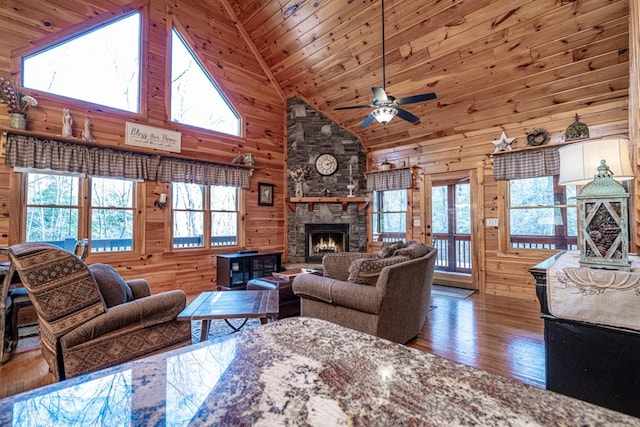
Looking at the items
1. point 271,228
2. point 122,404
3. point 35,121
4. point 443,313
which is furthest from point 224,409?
point 271,228

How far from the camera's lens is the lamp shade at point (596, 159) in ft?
6.25

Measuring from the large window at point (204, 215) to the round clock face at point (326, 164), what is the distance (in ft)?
5.56

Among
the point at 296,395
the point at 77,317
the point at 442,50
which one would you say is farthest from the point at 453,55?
the point at 77,317

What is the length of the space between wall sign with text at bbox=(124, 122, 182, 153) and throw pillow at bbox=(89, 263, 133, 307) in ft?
8.92

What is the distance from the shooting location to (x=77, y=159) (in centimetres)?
395

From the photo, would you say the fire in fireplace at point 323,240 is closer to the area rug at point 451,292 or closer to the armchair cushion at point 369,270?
the area rug at point 451,292

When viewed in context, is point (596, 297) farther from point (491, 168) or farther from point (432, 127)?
point (432, 127)

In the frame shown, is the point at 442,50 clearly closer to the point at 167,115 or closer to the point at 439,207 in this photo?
the point at 439,207

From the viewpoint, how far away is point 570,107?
4.20 m

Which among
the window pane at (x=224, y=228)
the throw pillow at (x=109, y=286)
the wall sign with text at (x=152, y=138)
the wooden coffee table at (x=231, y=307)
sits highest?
the wall sign with text at (x=152, y=138)

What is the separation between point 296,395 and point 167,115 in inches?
205

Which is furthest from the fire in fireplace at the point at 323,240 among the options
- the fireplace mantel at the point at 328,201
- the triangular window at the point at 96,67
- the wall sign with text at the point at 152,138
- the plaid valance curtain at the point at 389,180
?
the triangular window at the point at 96,67

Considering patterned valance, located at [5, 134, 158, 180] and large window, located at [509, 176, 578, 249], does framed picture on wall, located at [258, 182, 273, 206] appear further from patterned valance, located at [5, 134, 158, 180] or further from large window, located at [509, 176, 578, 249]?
large window, located at [509, 176, 578, 249]

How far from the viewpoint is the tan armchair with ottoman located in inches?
99.7
